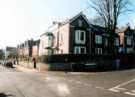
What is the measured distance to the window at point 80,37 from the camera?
2138 inches

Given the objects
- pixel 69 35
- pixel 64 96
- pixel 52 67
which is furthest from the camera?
pixel 69 35

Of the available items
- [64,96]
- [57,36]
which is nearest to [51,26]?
[57,36]

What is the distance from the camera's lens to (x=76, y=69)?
4259cm

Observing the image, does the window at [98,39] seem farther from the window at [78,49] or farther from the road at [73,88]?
the road at [73,88]

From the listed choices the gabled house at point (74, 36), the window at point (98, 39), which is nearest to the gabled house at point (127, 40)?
the window at point (98, 39)

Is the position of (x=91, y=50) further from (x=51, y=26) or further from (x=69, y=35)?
(x=51, y=26)

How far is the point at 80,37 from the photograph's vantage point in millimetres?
55156

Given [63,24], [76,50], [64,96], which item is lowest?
[64,96]

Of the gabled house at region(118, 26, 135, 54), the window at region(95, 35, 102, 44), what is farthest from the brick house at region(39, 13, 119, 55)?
the gabled house at region(118, 26, 135, 54)

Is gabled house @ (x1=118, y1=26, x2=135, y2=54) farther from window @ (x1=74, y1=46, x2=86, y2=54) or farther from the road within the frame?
the road

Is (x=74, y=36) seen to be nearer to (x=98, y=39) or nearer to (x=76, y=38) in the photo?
(x=76, y=38)

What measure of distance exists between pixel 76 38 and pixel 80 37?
1.24 m

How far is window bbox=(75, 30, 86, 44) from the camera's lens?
178 ft

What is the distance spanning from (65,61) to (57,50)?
15.2m
